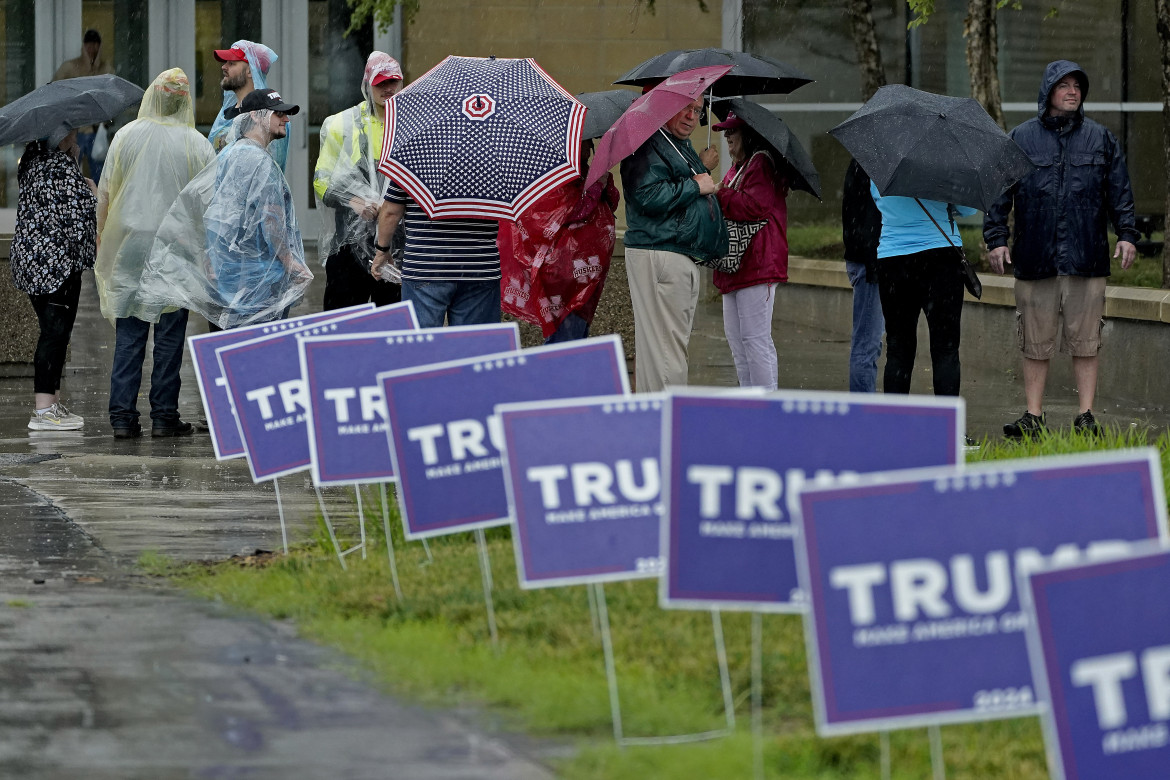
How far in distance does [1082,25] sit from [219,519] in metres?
15.8

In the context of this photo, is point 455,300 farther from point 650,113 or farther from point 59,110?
point 59,110

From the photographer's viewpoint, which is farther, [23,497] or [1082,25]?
[1082,25]

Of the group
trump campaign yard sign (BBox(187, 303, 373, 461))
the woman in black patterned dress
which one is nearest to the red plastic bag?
trump campaign yard sign (BBox(187, 303, 373, 461))

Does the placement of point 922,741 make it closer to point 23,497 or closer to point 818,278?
point 23,497

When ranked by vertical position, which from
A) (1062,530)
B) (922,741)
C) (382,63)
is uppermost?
(382,63)

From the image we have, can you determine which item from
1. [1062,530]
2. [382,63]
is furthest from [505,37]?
[1062,530]

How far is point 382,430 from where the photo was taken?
6387 mm

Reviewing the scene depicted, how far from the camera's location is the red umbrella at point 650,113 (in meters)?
8.11

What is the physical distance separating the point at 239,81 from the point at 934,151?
3718 mm

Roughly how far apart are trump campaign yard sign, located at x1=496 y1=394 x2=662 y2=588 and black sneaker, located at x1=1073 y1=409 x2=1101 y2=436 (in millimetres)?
3916

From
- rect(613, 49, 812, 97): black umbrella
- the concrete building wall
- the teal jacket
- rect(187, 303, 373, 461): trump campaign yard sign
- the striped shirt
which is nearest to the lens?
rect(187, 303, 373, 461): trump campaign yard sign

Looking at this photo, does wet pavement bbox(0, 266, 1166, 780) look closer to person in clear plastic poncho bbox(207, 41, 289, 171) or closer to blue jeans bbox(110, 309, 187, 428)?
blue jeans bbox(110, 309, 187, 428)

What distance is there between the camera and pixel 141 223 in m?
9.91

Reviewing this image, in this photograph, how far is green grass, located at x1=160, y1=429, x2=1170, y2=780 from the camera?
436 cm
